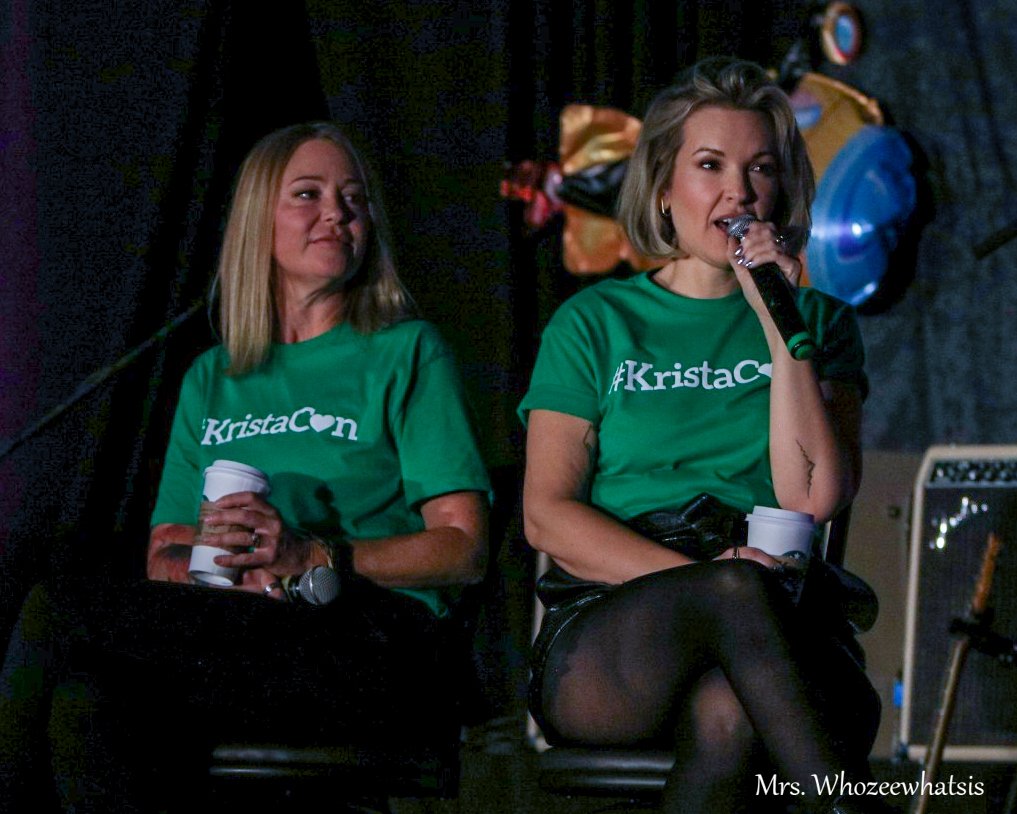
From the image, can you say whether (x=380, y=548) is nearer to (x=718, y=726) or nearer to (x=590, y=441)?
(x=590, y=441)

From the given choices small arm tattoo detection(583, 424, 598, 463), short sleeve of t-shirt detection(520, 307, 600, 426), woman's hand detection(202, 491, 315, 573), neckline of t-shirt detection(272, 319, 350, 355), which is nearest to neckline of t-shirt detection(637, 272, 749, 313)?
short sleeve of t-shirt detection(520, 307, 600, 426)

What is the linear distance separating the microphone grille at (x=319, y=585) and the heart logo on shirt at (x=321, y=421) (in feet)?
0.99

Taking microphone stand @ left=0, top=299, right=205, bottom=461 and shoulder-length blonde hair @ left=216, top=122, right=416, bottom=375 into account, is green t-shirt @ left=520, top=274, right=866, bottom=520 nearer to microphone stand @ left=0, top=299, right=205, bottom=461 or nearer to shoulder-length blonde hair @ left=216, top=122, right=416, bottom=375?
shoulder-length blonde hair @ left=216, top=122, right=416, bottom=375

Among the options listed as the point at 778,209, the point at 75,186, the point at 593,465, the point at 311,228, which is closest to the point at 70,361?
the point at 75,186

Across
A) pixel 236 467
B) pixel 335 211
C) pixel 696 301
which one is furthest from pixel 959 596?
pixel 236 467

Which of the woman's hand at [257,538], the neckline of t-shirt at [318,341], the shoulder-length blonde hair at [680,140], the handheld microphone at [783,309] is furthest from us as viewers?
the neckline of t-shirt at [318,341]

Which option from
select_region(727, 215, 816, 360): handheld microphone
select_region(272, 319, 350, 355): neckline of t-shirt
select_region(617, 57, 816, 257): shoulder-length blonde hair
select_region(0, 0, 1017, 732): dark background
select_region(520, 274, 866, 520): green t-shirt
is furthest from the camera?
select_region(0, 0, 1017, 732): dark background

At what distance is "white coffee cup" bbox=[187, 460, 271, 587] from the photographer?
157cm

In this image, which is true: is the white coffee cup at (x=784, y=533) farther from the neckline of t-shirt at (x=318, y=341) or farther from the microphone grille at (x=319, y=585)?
the neckline of t-shirt at (x=318, y=341)

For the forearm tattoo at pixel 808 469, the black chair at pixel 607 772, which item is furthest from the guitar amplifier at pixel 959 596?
the black chair at pixel 607 772

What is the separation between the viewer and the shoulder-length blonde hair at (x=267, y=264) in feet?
6.55

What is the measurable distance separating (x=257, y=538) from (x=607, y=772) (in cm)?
54

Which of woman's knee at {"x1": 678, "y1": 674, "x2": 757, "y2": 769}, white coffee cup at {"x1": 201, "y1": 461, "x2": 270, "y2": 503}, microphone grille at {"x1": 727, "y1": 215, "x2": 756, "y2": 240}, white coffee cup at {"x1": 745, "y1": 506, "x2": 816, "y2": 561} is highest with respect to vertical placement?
microphone grille at {"x1": 727, "y1": 215, "x2": 756, "y2": 240}

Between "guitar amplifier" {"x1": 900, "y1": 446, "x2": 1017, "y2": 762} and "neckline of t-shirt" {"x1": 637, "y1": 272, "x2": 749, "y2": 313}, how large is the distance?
1104 millimetres
